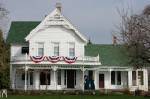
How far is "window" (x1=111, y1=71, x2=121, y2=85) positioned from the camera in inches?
2632

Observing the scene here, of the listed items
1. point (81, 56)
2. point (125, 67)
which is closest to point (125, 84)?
point (125, 67)

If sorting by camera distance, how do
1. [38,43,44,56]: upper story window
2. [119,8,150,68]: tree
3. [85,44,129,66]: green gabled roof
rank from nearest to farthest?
[119,8,150,68]: tree
[38,43,44,56]: upper story window
[85,44,129,66]: green gabled roof

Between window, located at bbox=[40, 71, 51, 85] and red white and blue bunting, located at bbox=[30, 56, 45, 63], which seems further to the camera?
window, located at bbox=[40, 71, 51, 85]

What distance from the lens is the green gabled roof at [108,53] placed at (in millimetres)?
67188

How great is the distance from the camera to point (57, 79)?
213 ft

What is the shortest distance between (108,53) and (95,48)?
1963mm

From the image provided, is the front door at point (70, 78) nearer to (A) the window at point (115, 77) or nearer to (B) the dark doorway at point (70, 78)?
(B) the dark doorway at point (70, 78)

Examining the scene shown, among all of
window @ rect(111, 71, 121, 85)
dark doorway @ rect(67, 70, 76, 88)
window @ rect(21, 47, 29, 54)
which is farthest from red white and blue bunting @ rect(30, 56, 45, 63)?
window @ rect(111, 71, 121, 85)

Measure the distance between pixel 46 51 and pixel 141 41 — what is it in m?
19.0

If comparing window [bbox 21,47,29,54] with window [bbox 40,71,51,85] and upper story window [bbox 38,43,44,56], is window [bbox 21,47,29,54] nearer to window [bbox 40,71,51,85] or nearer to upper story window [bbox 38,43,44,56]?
upper story window [bbox 38,43,44,56]

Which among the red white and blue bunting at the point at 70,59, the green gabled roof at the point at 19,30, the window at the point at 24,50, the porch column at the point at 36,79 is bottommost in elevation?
the porch column at the point at 36,79

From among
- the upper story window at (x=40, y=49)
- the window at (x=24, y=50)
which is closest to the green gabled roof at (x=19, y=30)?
the window at (x=24, y=50)

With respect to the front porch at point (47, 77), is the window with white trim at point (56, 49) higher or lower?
higher

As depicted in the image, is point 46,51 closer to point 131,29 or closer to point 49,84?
point 49,84
